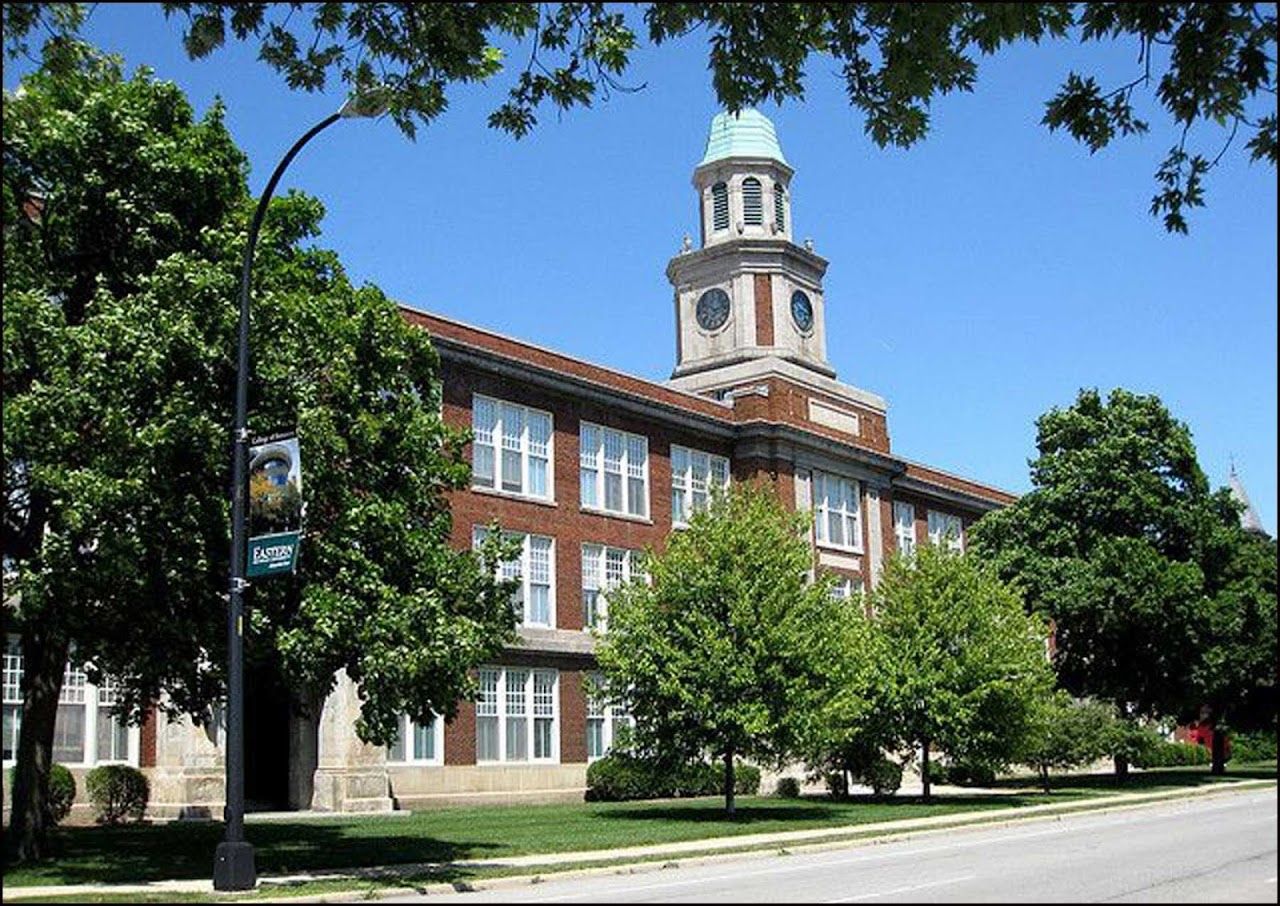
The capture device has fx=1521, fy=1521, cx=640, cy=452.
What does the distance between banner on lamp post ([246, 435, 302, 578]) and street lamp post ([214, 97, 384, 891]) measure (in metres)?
0.19

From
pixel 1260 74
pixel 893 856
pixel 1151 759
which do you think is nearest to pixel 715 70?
pixel 1260 74

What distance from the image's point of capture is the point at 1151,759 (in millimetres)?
60875

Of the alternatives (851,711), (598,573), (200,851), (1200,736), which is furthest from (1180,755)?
(200,851)

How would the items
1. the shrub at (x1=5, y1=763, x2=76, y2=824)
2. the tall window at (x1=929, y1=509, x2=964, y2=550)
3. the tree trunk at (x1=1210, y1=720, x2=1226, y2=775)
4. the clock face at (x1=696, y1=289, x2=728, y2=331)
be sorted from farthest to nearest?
the tall window at (x1=929, y1=509, x2=964, y2=550), the clock face at (x1=696, y1=289, x2=728, y2=331), the tree trunk at (x1=1210, y1=720, x2=1226, y2=775), the shrub at (x1=5, y1=763, x2=76, y2=824)

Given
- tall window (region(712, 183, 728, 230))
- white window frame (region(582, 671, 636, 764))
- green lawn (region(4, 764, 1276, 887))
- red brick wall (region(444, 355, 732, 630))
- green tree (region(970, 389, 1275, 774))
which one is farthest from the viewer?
tall window (region(712, 183, 728, 230))

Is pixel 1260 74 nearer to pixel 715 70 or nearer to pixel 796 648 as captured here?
pixel 715 70

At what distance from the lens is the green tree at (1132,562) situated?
4872 centimetres

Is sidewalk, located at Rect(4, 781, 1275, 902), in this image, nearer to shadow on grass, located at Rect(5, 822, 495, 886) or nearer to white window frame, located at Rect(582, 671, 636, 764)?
shadow on grass, located at Rect(5, 822, 495, 886)

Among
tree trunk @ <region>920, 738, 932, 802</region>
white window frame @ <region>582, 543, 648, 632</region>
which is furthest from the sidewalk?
white window frame @ <region>582, 543, 648, 632</region>

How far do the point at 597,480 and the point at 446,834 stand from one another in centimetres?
1788

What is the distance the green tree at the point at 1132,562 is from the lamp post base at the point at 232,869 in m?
36.1

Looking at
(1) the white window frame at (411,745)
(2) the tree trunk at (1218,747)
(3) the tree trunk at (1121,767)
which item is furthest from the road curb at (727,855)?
(2) the tree trunk at (1218,747)

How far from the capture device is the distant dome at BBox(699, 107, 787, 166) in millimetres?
58781

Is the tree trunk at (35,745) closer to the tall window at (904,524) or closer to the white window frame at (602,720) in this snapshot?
the white window frame at (602,720)
